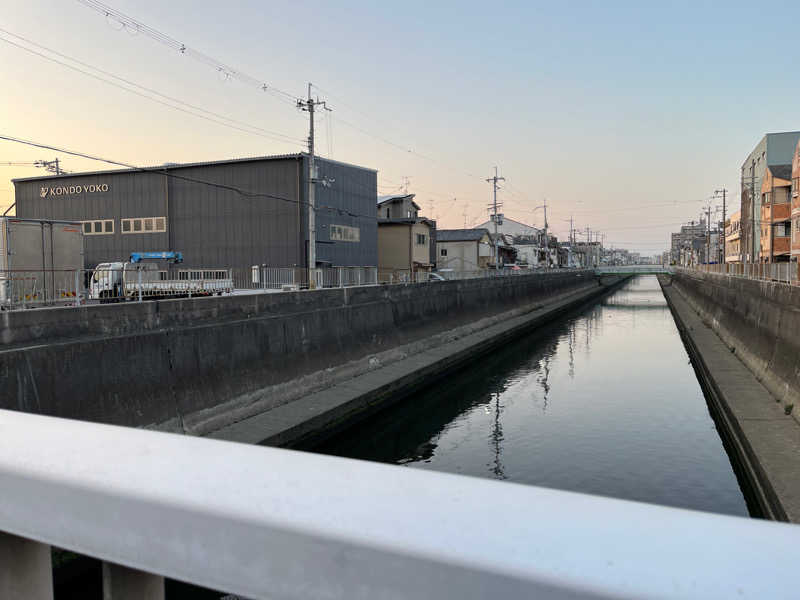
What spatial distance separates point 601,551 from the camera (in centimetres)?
120

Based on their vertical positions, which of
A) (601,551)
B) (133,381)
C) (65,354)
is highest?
(601,551)

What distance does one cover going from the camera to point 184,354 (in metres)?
13.4

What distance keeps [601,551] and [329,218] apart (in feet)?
154

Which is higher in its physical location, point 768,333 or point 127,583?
point 127,583

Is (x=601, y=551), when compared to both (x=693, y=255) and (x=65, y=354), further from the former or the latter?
(x=693, y=255)

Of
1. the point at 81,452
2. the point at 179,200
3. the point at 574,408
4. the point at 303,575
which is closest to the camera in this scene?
the point at 303,575

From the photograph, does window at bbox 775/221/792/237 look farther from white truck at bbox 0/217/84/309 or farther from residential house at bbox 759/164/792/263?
white truck at bbox 0/217/84/309

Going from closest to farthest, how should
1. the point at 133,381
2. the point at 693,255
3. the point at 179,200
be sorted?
Answer: the point at 133,381 < the point at 179,200 < the point at 693,255

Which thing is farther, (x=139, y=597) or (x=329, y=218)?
(x=329, y=218)

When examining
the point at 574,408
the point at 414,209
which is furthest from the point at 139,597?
the point at 414,209

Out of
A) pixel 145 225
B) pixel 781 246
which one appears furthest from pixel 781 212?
pixel 145 225

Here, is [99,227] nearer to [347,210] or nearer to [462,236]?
[347,210]

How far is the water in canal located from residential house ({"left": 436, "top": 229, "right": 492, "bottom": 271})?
55.2m

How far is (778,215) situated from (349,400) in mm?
79075
